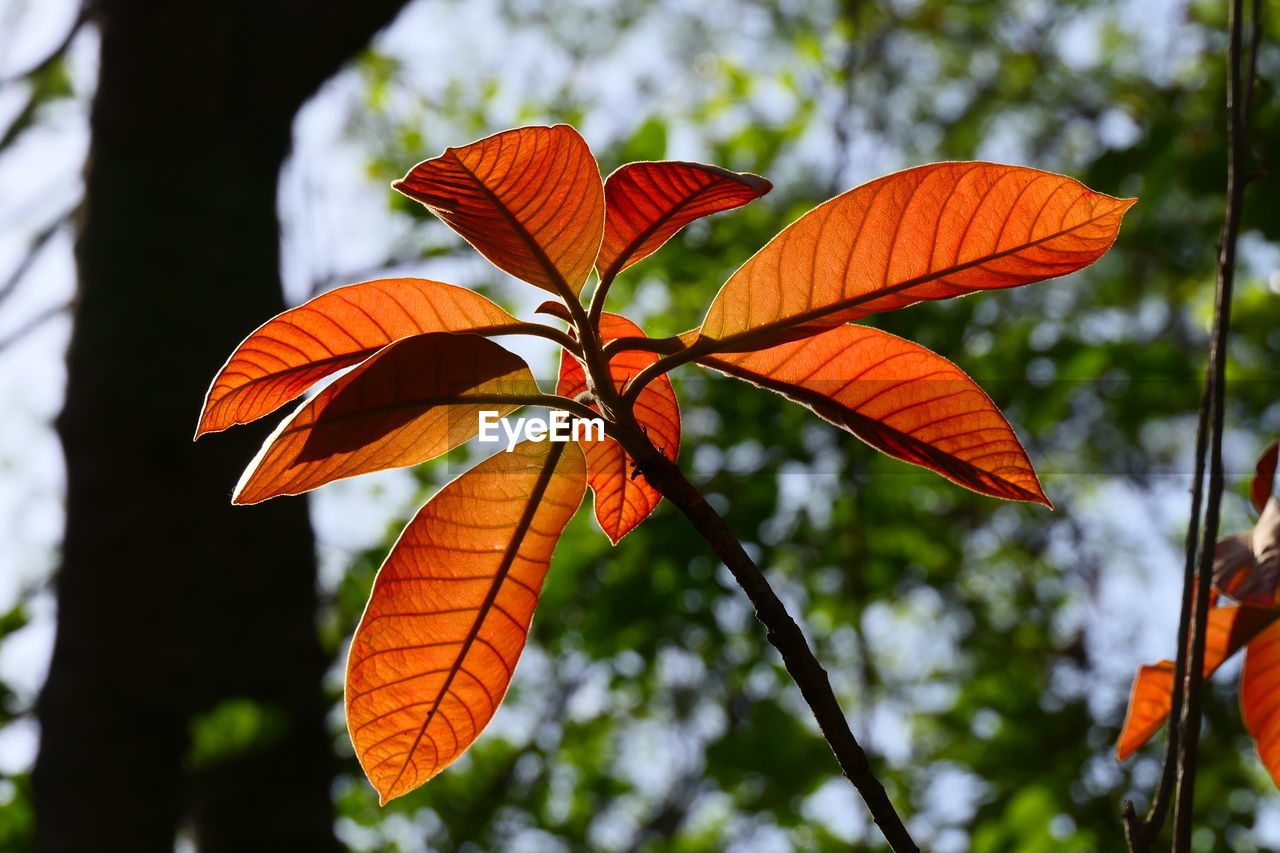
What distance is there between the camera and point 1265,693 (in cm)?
76

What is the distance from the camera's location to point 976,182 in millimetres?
490

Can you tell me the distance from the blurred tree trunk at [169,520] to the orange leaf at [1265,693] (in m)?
2.10

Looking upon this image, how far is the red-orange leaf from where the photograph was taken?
480mm

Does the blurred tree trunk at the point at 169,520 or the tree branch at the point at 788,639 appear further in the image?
the blurred tree trunk at the point at 169,520

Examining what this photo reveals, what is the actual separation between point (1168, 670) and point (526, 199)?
0.56 metres

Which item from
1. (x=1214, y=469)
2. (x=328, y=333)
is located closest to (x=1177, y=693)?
(x=1214, y=469)

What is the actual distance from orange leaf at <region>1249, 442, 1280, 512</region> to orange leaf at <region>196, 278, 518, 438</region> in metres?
0.49

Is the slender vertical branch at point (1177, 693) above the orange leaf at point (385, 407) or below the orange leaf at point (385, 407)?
below

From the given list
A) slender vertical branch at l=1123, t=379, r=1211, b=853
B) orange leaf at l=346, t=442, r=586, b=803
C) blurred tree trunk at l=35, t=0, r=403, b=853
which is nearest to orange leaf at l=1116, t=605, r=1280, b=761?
slender vertical branch at l=1123, t=379, r=1211, b=853

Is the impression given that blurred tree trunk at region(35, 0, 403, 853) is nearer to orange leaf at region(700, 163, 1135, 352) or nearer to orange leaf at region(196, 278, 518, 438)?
orange leaf at region(196, 278, 518, 438)

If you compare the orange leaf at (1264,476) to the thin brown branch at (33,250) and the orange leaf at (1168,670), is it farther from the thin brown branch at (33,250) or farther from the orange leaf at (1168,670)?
the thin brown branch at (33,250)

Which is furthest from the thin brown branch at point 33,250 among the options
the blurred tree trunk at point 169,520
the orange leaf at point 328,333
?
the orange leaf at point 328,333

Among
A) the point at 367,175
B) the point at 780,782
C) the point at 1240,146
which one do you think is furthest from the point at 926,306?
the point at 367,175

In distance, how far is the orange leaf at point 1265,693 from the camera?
2.47 ft
